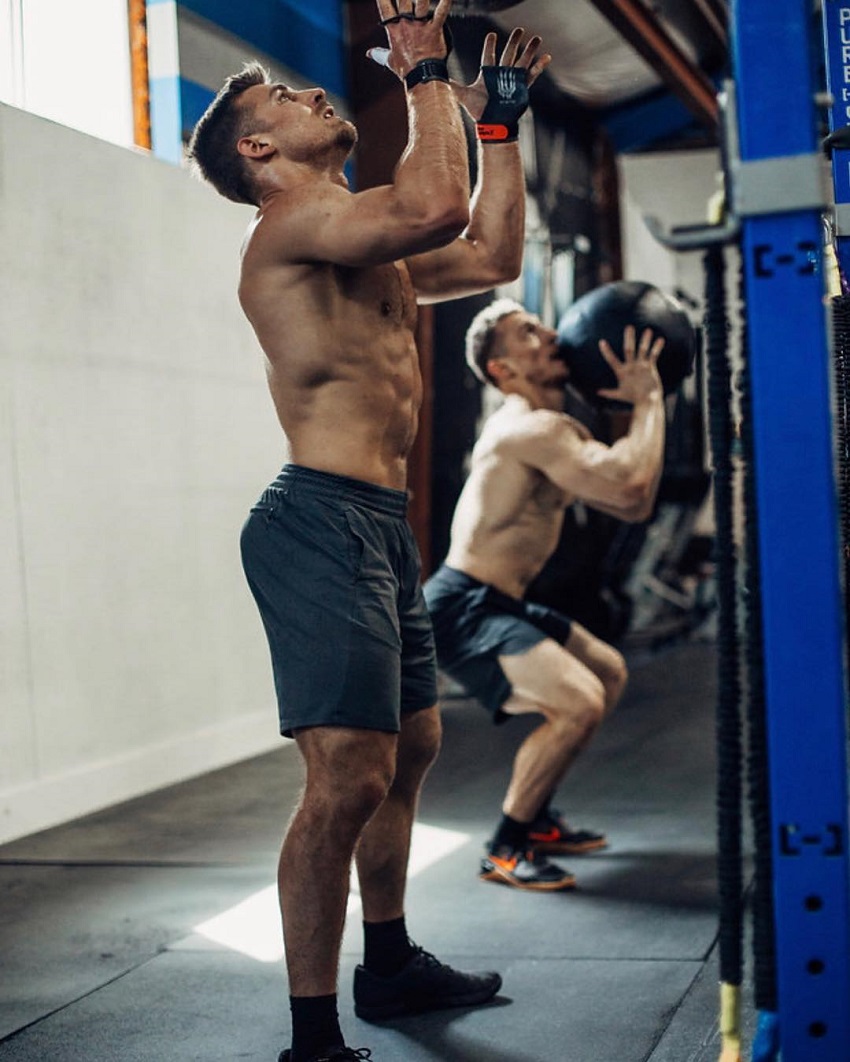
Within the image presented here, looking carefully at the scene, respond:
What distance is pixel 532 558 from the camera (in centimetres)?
363

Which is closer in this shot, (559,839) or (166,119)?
(559,839)

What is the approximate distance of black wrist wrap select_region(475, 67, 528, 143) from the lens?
8.04ft

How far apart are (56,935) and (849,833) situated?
2.16m

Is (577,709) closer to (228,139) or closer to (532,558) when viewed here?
(532,558)

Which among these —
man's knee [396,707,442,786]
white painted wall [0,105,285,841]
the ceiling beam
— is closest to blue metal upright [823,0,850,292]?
man's knee [396,707,442,786]

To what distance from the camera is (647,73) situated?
849 centimetres

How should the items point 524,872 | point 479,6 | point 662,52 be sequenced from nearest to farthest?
1. point 479,6
2. point 524,872
3. point 662,52

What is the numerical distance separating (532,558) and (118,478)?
5.86ft

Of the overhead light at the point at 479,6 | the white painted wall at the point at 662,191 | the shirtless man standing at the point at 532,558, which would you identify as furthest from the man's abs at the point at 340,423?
the white painted wall at the point at 662,191

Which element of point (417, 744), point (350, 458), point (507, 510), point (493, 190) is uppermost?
point (493, 190)

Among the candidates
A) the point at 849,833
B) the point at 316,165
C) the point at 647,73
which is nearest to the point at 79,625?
the point at 316,165

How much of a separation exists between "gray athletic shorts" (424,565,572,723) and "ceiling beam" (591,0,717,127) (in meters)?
3.84

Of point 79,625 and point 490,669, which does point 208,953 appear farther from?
point 79,625

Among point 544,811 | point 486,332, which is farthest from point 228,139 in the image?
point 544,811
